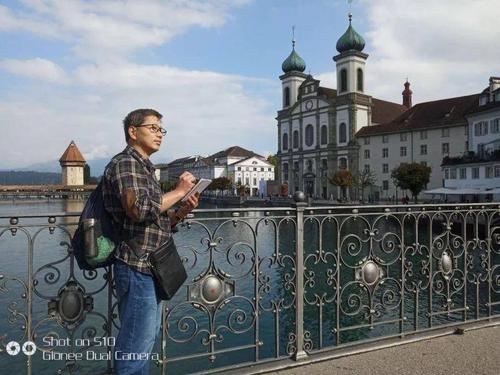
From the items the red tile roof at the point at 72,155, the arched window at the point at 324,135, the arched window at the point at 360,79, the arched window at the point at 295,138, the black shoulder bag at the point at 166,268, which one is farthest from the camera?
the red tile roof at the point at 72,155

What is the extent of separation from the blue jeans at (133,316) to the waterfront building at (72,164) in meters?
112

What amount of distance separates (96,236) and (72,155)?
112068 mm

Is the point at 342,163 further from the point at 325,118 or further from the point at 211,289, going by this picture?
the point at 211,289

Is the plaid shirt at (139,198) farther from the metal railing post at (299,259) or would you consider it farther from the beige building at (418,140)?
the beige building at (418,140)

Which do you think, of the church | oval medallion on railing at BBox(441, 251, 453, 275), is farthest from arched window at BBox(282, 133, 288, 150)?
oval medallion on railing at BBox(441, 251, 453, 275)

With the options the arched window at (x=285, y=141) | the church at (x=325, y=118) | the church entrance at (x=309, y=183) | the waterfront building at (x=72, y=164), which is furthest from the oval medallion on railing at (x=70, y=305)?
the waterfront building at (x=72, y=164)

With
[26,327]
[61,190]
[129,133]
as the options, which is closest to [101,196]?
[129,133]

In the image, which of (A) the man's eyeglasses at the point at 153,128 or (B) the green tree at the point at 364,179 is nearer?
(A) the man's eyeglasses at the point at 153,128

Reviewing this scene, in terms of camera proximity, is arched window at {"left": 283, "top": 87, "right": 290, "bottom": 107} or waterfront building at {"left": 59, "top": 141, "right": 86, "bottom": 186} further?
waterfront building at {"left": 59, "top": 141, "right": 86, "bottom": 186}

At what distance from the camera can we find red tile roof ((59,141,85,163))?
105062 millimetres

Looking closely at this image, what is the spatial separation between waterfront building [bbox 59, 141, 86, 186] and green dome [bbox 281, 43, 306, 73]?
190 ft

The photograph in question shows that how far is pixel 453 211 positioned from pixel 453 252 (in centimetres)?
48

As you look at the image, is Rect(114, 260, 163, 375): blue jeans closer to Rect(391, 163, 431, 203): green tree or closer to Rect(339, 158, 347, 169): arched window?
Rect(391, 163, 431, 203): green tree

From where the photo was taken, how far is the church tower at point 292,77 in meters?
78.6
